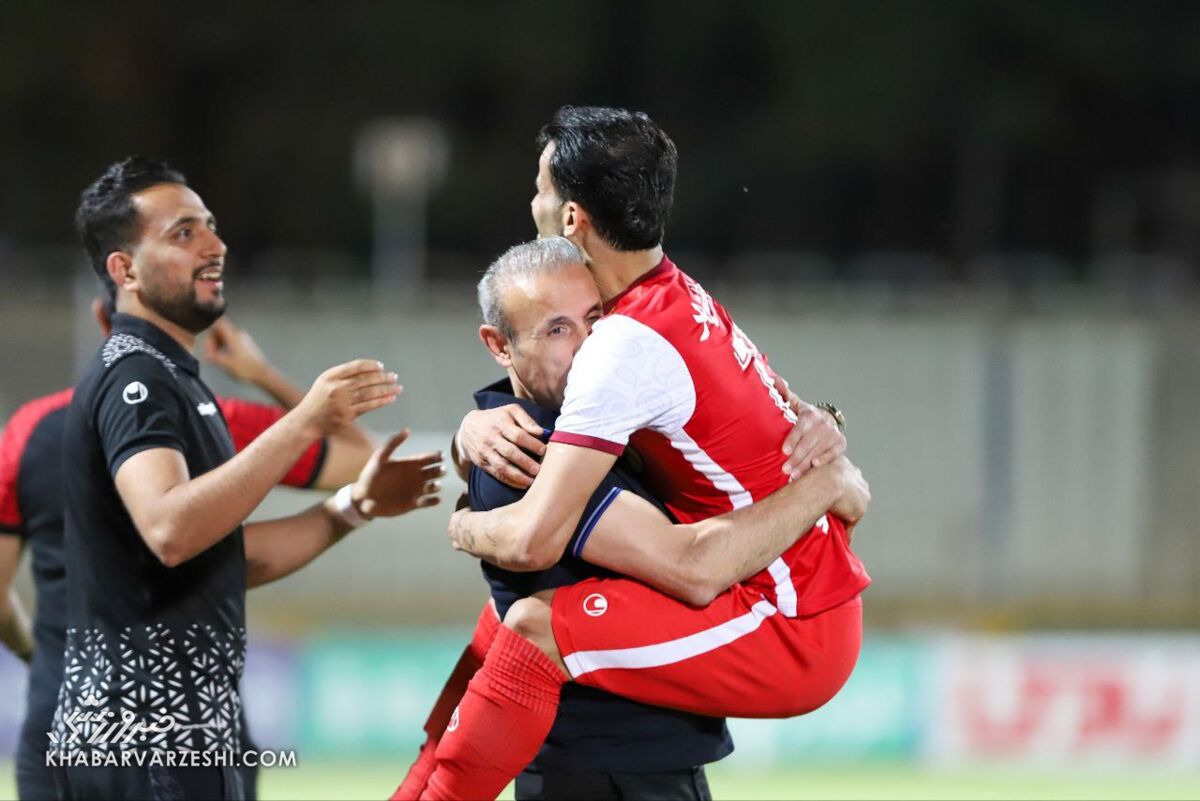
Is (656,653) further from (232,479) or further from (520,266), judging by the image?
(232,479)

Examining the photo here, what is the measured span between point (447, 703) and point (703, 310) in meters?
0.97

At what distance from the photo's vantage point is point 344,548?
35.7 feet

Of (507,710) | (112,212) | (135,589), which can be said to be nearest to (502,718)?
(507,710)

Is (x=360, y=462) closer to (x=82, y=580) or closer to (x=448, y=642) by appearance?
(x=82, y=580)

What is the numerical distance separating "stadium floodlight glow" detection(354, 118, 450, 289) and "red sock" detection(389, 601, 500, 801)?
43.4 feet

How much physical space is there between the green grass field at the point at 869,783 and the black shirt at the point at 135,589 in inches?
183

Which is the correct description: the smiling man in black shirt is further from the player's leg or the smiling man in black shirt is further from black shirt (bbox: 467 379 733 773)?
the player's leg

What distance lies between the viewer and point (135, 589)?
3094 mm

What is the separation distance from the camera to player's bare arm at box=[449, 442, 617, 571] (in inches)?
102

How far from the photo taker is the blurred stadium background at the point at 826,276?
8.30 m

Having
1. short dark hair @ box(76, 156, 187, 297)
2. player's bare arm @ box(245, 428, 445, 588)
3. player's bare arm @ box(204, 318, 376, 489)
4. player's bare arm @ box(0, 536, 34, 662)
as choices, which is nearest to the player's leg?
player's bare arm @ box(245, 428, 445, 588)

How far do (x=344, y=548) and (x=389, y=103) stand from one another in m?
10.7

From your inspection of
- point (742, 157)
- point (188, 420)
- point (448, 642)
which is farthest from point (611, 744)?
point (742, 157)

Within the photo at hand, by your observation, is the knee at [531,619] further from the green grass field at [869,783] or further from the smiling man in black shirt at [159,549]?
the green grass field at [869,783]
